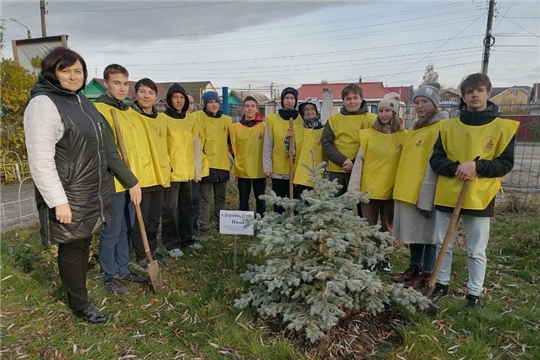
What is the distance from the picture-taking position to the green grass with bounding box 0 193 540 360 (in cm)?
271

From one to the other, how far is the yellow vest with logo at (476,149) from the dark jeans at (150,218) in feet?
9.69

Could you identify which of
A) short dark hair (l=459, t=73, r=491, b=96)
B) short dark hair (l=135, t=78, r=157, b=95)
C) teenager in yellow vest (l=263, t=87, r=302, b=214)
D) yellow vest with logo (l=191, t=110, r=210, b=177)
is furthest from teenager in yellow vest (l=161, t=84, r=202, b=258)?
short dark hair (l=459, t=73, r=491, b=96)

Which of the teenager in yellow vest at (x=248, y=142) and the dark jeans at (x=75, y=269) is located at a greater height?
the teenager in yellow vest at (x=248, y=142)

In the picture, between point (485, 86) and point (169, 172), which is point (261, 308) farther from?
point (485, 86)

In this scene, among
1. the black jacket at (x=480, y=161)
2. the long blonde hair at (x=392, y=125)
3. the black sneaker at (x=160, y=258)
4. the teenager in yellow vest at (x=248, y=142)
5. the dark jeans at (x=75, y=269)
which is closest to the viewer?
the dark jeans at (x=75, y=269)

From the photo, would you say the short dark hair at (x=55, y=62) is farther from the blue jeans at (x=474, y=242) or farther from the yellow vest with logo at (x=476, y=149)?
the blue jeans at (x=474, y=242)

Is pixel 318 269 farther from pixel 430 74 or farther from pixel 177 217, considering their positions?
pixel 430 74

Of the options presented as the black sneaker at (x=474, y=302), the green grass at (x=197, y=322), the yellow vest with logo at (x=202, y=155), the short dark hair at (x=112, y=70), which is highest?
the short dark hair at (x=112, y=70)

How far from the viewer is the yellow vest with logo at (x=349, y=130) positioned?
4156mm

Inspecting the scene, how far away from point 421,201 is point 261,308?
5.88ft

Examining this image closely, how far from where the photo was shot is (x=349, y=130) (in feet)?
13.7

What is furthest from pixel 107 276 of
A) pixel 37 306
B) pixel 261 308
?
pixel 261 308

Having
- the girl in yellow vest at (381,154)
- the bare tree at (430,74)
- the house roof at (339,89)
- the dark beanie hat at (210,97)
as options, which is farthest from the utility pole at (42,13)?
the bare tree at (430,74)

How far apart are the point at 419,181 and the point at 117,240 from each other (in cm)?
294
